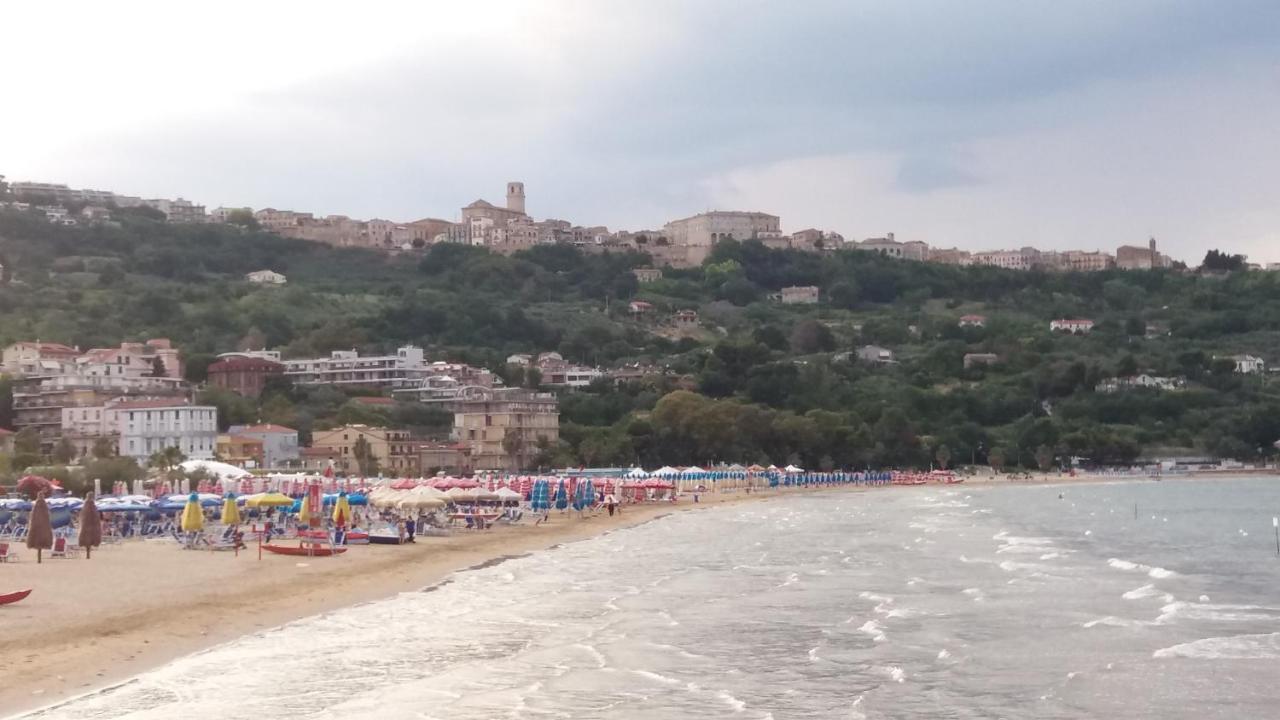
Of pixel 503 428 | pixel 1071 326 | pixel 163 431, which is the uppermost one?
pixel 1071 326

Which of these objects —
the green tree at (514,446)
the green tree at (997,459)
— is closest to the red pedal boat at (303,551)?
the green tree at (514,446)

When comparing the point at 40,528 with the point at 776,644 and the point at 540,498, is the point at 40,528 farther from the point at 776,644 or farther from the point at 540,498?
the point at 540,498

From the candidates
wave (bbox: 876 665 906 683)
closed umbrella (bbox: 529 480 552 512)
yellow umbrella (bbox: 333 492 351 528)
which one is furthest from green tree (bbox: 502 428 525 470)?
wave (bbox: 876 665 906 683)

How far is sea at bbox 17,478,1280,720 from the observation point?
18.0 metres

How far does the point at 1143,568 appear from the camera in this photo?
36781 millimetres

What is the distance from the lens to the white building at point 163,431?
8338cm

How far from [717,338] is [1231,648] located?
139134 millimetres

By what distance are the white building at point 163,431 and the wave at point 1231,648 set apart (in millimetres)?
66907

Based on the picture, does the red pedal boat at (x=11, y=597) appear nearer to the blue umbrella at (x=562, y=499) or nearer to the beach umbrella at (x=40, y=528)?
the beach umbrella at (x=40, y=528)

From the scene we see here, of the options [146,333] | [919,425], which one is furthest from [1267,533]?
[146,333]

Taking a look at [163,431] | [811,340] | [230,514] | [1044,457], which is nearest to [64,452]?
[163,431]

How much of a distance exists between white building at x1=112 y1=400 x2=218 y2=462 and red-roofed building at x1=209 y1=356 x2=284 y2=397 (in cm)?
2309

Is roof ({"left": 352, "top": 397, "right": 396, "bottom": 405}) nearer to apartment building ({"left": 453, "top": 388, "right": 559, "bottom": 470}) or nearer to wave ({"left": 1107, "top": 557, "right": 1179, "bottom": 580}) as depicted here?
apartment building ({"left": 453, "top": 388, "right": 559, "bottom": 470})

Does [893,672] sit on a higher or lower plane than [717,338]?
lower
